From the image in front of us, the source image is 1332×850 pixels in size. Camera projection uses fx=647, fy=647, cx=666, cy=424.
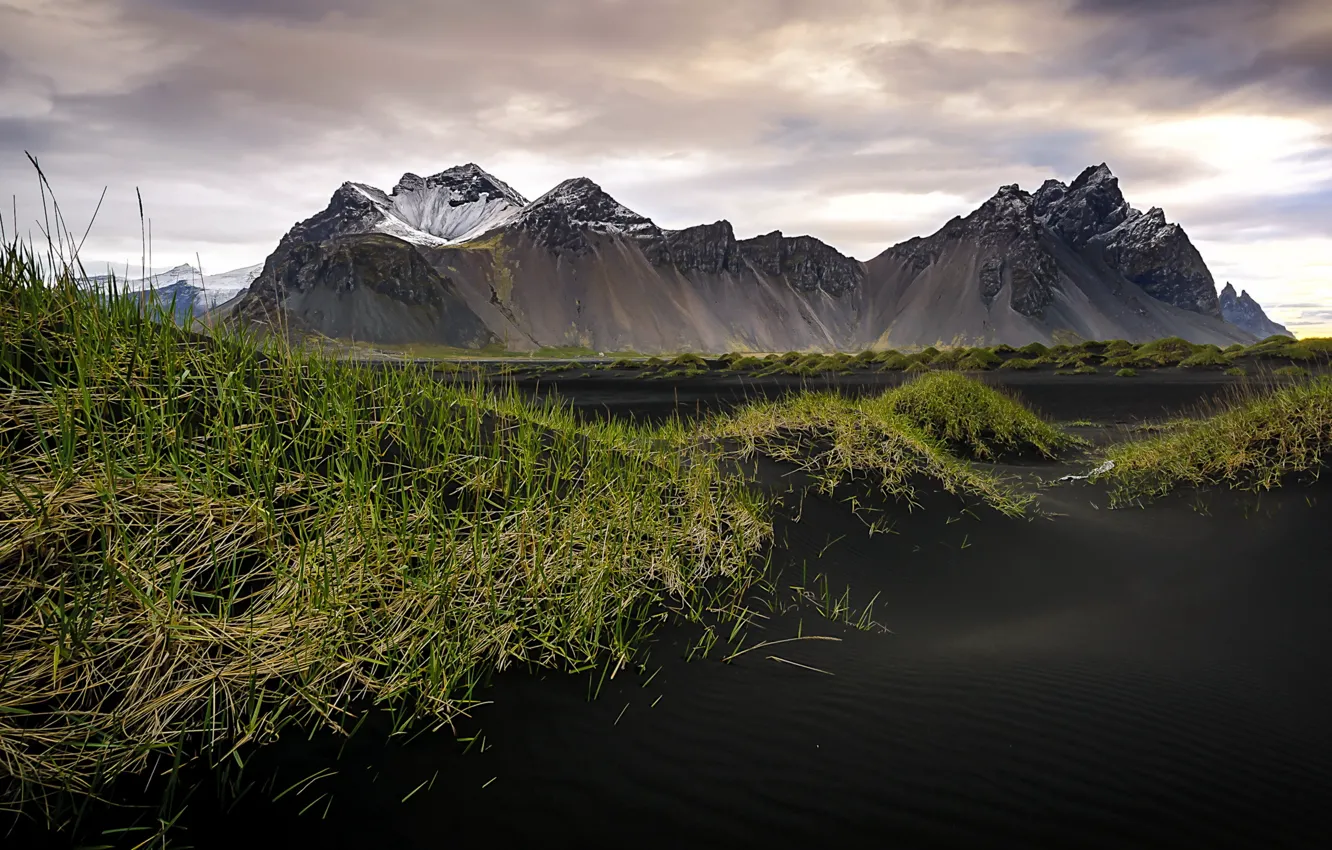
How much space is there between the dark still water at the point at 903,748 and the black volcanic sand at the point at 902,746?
0.04 ft

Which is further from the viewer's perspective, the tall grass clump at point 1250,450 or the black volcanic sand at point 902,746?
the tall grass clump at point 1250,450

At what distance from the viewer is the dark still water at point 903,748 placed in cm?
240

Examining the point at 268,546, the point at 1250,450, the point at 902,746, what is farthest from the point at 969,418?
the point at 268,546

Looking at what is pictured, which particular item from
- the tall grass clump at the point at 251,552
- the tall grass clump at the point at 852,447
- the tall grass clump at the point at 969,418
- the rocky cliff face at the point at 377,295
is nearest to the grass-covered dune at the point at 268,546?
the tall grass clump at the point at 251,552

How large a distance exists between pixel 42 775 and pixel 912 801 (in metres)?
3.28

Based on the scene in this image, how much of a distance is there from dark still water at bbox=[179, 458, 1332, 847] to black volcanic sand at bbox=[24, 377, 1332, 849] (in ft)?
0.04

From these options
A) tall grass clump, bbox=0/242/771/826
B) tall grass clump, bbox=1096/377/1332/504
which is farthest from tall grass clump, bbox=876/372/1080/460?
tall grass clump, bbox=0/242/771/826

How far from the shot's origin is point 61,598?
2549 millimetres

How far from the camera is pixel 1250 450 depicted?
7.97 m

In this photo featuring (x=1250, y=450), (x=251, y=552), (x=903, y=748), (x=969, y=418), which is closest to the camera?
(x=903, y=748)

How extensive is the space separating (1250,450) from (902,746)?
26.2 ft

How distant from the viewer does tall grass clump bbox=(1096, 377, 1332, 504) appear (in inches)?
298

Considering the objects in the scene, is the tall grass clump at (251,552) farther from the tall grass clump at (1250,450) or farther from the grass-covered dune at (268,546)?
the tall grass clump at (1250,450)

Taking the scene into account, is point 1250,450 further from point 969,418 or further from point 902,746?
point 902,746
